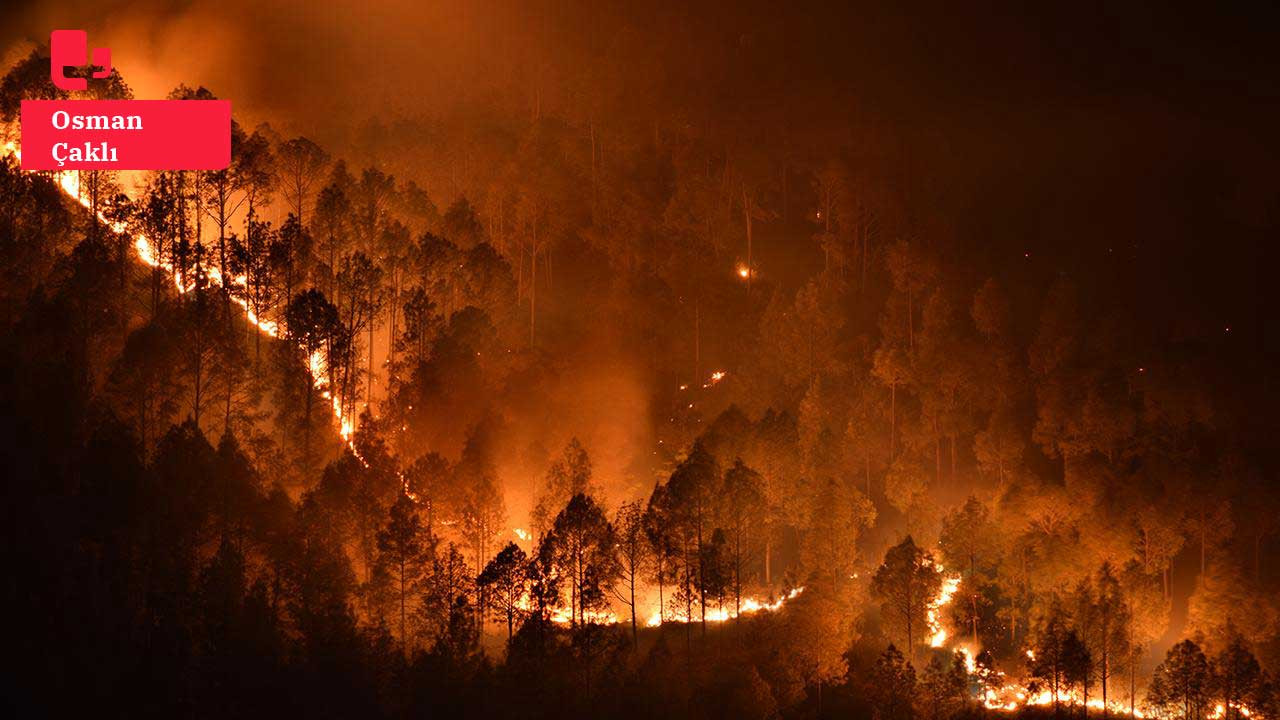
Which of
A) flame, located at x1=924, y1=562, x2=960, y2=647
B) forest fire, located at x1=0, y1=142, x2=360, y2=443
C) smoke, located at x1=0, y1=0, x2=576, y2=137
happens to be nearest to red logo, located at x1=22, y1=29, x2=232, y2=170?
forest fire, located at x1=0, y1=142, x2=360, y2=443

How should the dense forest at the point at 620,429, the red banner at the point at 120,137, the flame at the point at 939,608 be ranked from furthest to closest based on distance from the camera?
the red banner at the point at 120,137 < the flame at the point at 939,608 < the dense forest at the point at 620,429

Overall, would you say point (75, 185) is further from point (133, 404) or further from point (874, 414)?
point (874, 414)

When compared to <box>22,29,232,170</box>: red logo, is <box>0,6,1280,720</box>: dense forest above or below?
below

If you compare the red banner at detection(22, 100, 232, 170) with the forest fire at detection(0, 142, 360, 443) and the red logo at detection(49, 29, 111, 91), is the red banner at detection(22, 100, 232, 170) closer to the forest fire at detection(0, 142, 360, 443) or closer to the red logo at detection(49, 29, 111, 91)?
the red logo at detection(49, 29, 111, 91)

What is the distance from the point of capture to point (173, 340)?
5391cm

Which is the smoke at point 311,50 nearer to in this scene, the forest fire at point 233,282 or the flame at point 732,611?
the forest fire at point 233,282

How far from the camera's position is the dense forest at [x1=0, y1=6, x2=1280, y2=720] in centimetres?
4984

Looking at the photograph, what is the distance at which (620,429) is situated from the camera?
74.4 meters

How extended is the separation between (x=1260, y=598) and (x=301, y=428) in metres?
50.3

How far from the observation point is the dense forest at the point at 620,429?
4984 cm

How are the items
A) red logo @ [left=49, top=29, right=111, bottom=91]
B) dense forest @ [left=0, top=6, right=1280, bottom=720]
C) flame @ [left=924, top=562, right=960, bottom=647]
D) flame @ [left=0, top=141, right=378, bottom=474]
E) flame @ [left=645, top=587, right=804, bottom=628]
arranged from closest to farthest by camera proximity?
dense forest @ [left=0, top=6, right=1280, bottom=720], flame @ [left=645, top=587, right=804, bottom=628], flame @ [left=924, top=562, right=960, bottom=647], flame @ [left=0, top=141, right=378, bottom=474], red logo @ [left=49, top=29, right=111, bottom=91]

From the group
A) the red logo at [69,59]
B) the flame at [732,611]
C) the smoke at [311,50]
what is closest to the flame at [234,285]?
the red logo at [69,59]

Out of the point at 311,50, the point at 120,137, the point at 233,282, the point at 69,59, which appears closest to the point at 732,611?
the point at 233,282

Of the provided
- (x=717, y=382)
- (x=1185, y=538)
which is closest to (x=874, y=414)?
(x=717, y=382)
